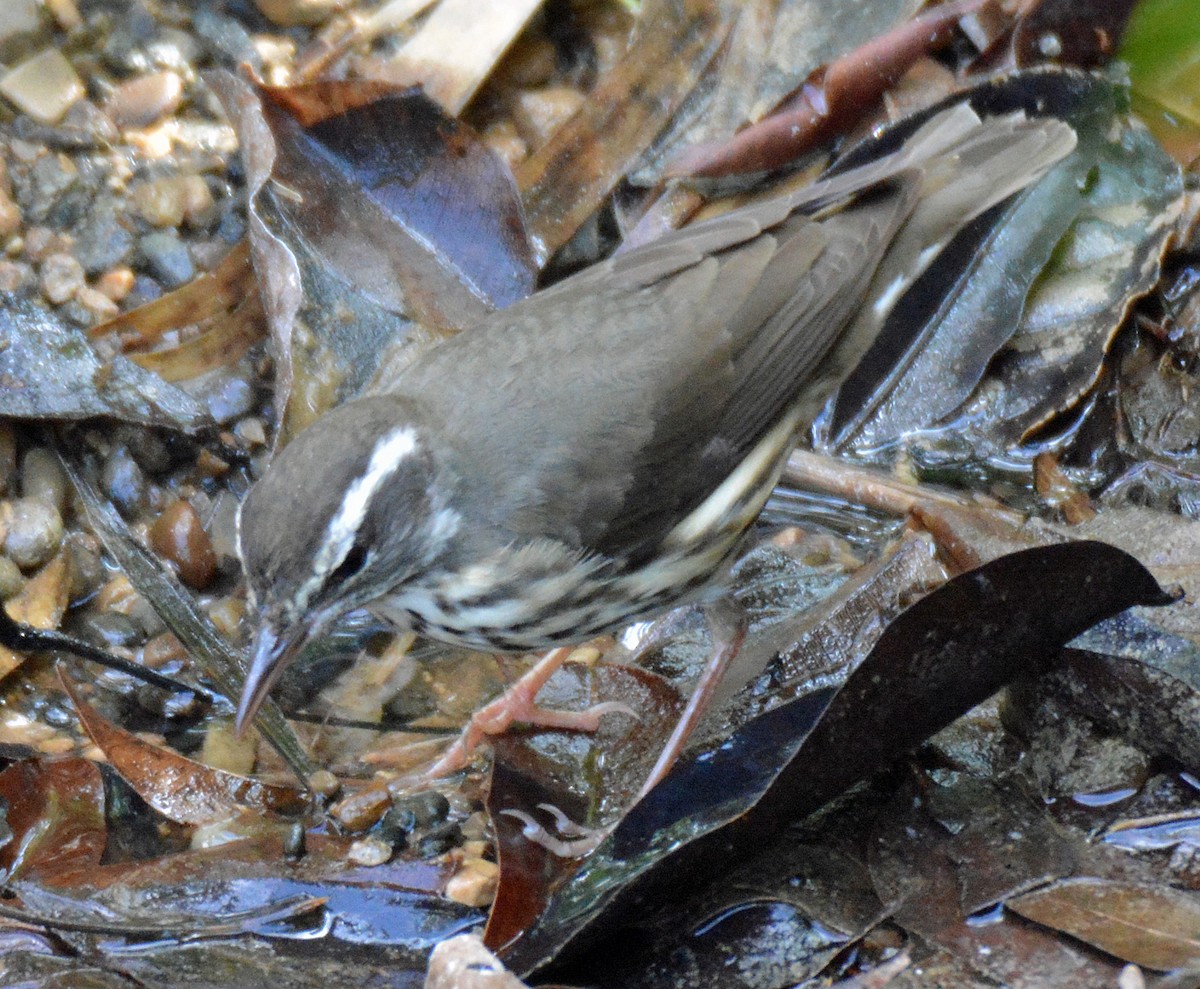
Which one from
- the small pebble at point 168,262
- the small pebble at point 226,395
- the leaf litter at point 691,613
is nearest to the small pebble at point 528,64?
the leaf litter at point 691,613

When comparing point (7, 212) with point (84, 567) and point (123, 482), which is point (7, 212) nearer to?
point (123, 482)

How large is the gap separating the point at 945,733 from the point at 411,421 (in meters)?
1.68

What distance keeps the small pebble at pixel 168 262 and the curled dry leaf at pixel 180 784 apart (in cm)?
186

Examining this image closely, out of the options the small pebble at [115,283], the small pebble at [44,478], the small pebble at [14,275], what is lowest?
the small pebble at [44,478]

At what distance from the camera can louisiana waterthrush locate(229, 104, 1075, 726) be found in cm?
381

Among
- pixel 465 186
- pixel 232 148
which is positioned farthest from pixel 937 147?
pixel 232 148

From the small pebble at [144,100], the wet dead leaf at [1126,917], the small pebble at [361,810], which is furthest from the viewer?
the small pebble at [144,100]

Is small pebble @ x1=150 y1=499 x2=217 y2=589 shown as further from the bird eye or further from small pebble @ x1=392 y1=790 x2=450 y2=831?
the bird eye

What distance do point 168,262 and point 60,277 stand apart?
1.26 feet

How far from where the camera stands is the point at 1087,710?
4.00 metres

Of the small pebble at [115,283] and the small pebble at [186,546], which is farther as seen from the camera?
the small pebble at [115,283]

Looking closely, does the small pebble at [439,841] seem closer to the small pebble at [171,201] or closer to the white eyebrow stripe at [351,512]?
the white eyebrow stripe at [351,512]

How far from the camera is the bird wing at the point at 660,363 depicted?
4066 mm

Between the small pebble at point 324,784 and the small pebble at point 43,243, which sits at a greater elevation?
the small pebble at point 43,243
